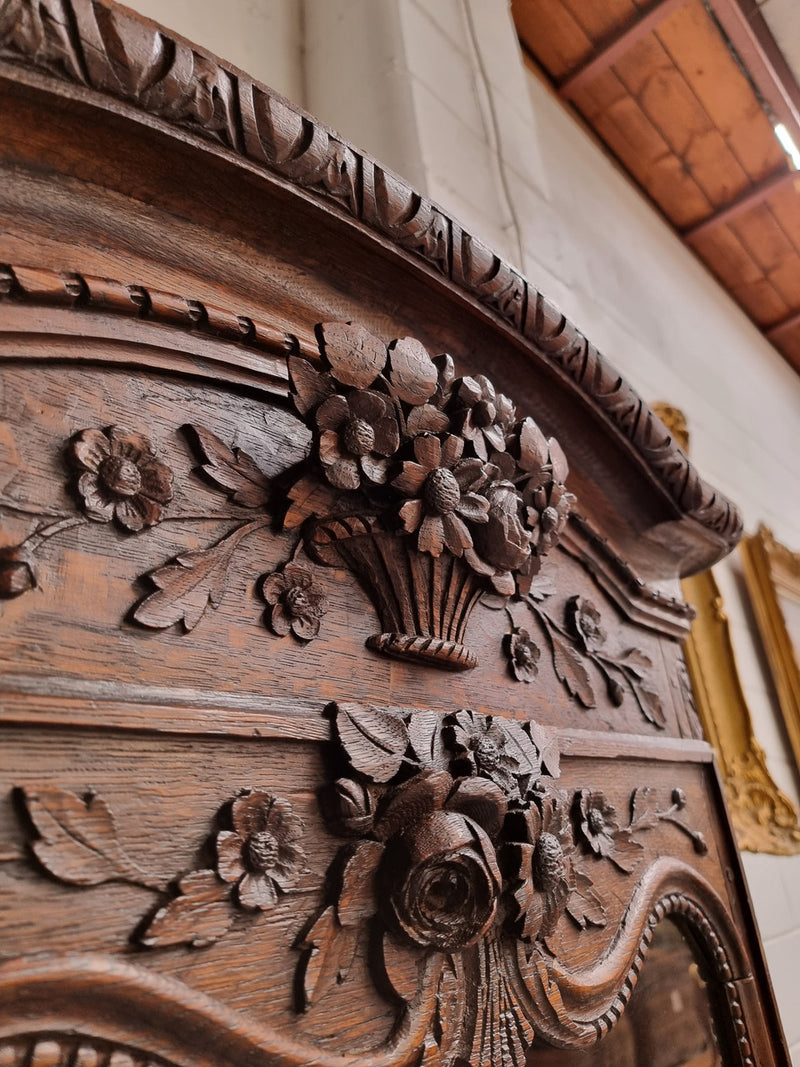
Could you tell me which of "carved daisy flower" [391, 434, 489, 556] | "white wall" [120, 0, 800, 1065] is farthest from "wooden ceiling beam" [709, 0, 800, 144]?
"carved daisy flower" [391, 434, 489, 556]

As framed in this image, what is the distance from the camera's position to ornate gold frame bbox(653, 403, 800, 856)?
1.62m

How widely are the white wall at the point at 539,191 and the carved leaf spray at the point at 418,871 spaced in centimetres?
83

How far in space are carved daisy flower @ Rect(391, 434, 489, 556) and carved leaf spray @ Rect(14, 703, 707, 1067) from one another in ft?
0.44

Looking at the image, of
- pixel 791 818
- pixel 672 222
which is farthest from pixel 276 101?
pixel 672 222

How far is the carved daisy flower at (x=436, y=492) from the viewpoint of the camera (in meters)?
0.57

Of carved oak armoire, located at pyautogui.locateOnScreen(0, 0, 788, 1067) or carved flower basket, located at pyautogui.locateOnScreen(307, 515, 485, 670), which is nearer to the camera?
carved oak armoire, located at pyautogui.locateOnScreen(0, 0, 788, 1067)

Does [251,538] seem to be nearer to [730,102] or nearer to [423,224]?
[423,224]

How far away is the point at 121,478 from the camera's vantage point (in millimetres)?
452

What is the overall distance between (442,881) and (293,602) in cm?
21


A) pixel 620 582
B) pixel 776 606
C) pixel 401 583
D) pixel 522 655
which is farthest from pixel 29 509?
pixel 776 606

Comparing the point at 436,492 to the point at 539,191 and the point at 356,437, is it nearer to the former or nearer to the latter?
the point at 356,437

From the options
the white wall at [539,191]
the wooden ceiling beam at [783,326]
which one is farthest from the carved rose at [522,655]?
the wooden ceiling beam at [783,326]

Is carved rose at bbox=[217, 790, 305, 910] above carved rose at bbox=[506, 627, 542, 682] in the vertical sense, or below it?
below

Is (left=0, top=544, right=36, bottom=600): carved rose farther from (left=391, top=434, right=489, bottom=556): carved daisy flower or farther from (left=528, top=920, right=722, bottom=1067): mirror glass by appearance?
(left=528, top=920, right=722, bottom=1067): mirror glass
